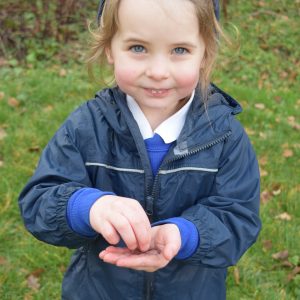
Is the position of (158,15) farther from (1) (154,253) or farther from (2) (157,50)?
(1) (154,253)

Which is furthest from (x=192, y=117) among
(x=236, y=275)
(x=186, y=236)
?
(x=236, y=275)

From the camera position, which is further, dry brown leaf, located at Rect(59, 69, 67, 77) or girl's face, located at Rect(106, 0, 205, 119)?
dry brown leaf, located at Rect(59, 69, 67, 77)

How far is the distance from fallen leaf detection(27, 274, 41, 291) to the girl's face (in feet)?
4.96

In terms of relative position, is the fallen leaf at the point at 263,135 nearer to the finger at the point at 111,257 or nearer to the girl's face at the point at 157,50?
the girl's face at the point at 157,50

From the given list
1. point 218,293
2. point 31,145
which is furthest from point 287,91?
point 218,293

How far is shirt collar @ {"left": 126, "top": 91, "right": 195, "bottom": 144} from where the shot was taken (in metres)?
1.75

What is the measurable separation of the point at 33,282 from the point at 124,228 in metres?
1.62

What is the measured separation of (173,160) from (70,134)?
1.15 feet

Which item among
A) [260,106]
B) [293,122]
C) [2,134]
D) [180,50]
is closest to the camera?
[180,50]

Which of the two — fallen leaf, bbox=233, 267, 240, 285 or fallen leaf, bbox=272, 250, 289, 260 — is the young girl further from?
fallen leaf, bbox=272, 250, 289, 260

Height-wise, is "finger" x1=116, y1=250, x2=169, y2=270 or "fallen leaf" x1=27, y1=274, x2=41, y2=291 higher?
"finger" x1=116, y1=250, x2=169, y2=270

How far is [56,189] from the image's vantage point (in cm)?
160

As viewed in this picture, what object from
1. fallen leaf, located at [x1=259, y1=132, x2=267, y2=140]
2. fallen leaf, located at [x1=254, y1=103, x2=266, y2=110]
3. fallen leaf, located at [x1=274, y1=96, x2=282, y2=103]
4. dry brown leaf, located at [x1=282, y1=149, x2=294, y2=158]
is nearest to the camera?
dry brown leaf, located at [x1=282, y1=149, x2=294, y2=158]

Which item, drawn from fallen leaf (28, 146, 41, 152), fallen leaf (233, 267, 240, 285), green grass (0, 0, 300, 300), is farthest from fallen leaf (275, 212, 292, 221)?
fallen leaf (28, 146, 41, 152)
